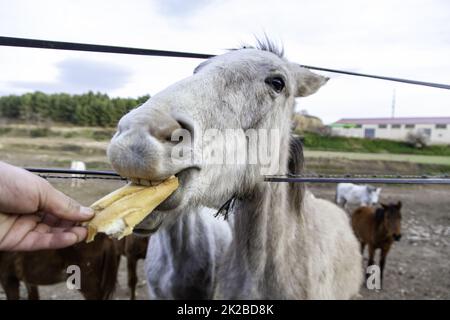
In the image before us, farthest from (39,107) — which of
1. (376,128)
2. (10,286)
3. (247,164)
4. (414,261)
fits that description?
(376,128)

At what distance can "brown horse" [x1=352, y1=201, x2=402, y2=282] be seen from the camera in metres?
7.07

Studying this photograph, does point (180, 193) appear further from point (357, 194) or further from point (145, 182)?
point (357, 194)

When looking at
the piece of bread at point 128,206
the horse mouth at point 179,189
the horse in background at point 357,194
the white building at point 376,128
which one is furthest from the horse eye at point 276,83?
the white building at point 376,128

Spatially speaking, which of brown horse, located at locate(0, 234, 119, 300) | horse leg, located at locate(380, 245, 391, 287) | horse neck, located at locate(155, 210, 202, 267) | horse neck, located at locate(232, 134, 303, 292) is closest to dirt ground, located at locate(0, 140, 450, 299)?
horse leg, located at locate(380, 245, 391, 287)

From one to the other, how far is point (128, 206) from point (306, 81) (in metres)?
1.76

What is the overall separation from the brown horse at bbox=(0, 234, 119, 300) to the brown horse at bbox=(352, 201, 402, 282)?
226 inches

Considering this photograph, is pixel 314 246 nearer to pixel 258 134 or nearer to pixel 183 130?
pixel 258 134

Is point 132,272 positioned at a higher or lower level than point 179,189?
lower

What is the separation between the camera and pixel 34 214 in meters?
1.71

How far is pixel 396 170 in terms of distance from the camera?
1809cm

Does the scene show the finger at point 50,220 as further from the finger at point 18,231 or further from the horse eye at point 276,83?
the horse eye at point 276,83

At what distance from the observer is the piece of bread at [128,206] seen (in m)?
1.34

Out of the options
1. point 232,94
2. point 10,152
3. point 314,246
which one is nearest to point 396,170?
point 314,246
